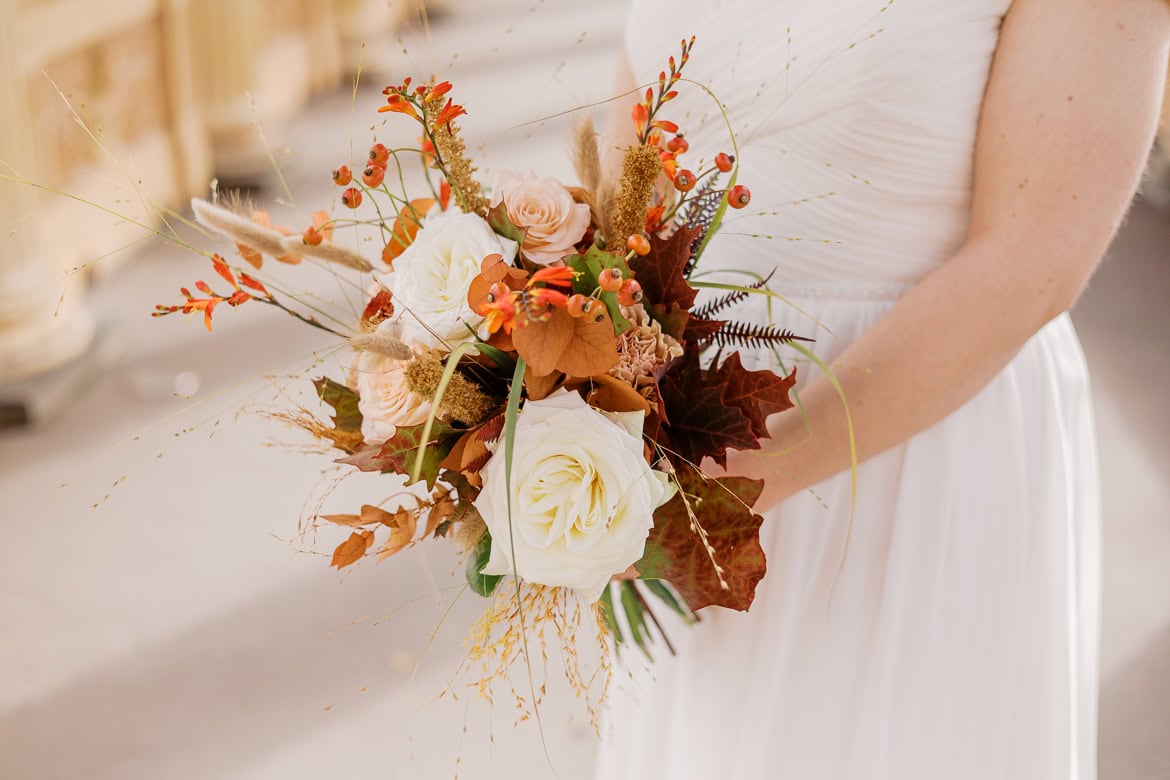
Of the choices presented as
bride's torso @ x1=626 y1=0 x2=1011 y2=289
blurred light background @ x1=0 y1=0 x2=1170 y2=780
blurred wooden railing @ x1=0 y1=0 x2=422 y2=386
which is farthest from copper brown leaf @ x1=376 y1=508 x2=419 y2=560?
blurred wooden railing @ x1=0 y1=0 x2=422 y2=386

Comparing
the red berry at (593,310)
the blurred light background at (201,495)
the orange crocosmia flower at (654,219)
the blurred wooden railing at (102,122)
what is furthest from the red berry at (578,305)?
the blurred wooden railing at (102,122)

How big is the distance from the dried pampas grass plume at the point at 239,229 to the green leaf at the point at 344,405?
0.59 ft

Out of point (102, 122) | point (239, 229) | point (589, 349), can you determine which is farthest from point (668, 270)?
point (102, 122)

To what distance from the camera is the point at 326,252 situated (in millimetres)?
929

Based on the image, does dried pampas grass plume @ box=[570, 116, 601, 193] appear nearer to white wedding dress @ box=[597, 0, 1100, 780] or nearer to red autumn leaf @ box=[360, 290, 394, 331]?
red autumn leaf @ box=[360, 290, 394, 331]

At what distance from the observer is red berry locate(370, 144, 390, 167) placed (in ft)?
2.80

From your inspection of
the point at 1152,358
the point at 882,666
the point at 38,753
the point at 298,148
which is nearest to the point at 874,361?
the point at 882,666

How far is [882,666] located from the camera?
4.04 feet

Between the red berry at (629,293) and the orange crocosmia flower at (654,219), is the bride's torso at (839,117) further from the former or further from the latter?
the red berry at (629,293)

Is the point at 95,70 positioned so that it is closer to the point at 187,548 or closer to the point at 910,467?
the point at 187,548

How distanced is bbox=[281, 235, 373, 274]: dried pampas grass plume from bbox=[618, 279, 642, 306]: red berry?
0.27 metres

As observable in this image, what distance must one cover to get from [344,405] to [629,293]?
15.0 inches

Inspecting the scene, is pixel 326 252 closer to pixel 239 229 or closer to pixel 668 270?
pixel 239 229

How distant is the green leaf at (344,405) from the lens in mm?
1040
